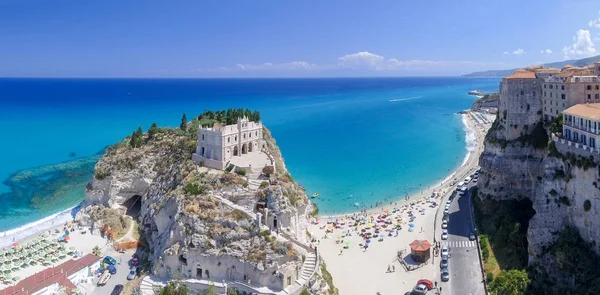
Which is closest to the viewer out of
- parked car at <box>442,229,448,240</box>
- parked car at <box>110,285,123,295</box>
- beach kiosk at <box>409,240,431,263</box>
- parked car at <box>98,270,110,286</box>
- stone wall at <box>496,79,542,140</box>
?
parked car at <box>110,285,123,295</box>

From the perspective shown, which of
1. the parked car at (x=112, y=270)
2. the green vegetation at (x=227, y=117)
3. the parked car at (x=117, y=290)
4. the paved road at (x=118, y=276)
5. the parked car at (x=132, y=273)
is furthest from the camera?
the green vegetation at (x=227, y=117)

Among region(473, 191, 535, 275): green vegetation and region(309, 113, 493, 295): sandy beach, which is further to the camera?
region(309, 113, 493, 295): sandy beach

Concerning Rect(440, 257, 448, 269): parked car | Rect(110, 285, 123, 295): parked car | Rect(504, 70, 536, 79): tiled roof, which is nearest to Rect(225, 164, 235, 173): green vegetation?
Rect(110, 285, 123, 295): parked car

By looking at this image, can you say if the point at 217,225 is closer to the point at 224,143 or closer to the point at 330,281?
the point at 330,281

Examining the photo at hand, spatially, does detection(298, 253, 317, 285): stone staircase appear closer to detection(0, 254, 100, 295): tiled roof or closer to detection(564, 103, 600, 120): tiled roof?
detection(0, 254, 100, 295): tiled roof

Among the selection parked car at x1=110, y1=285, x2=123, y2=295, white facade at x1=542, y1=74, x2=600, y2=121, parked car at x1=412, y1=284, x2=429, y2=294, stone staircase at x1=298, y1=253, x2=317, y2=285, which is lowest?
parked car at x1=110, y1=285, x2=123, y2=295

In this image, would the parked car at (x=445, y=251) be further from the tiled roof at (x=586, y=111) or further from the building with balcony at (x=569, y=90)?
the building with balcony at (x=569, y=90)

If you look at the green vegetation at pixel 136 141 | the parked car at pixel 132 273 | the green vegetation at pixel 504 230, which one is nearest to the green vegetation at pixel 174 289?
the parked car at pixel 132 273
